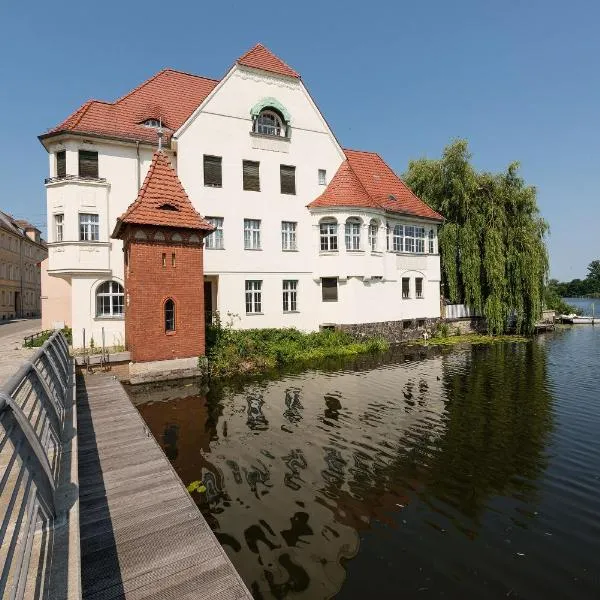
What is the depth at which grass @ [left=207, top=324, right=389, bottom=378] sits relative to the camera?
17.6m

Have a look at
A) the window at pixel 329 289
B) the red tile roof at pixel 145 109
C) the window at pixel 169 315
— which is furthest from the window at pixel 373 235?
the window at pixel 169 315

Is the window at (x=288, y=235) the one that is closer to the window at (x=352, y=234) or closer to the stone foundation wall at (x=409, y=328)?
the window at (x=352, y=234)

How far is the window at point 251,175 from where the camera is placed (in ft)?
73.5

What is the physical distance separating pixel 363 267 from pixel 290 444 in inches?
631

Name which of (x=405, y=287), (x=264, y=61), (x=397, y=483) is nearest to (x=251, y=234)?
(x=264, y=61)

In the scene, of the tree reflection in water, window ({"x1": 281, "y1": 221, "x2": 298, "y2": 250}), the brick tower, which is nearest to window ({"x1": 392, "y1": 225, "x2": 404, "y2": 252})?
window ({"x1": 281, "y1": 221, "x2": 298, "y2": 250})

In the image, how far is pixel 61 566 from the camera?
330 centimetres

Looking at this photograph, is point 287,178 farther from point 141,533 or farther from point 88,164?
point 141,533

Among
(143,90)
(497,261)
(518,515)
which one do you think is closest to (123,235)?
(143,90)

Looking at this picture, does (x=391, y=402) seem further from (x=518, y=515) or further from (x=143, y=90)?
(x=143, y=90)

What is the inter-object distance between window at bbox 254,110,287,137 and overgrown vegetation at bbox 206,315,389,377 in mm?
10748

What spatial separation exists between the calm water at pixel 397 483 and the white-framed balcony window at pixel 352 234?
37.2ft

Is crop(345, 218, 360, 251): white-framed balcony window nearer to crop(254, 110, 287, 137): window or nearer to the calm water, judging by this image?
crop(254, 110, 287, 137): window

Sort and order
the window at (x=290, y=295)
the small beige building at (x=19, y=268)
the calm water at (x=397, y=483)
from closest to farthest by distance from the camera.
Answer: the calm water at (x=397, y=483), the window at (x=290, y=295), the small beige building at (x=19, y=268)
